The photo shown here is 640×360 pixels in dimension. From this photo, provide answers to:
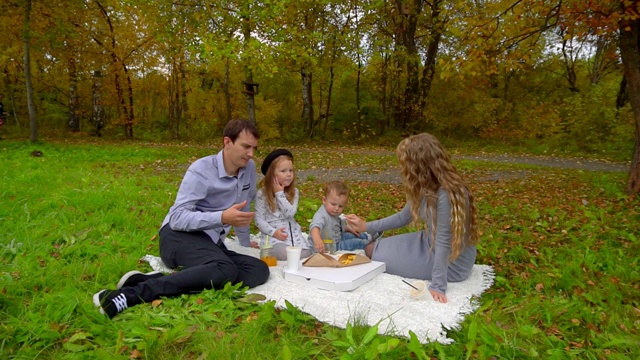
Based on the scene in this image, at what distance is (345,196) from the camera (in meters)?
3.87

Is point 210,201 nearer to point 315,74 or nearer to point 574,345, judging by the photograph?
point 574,345

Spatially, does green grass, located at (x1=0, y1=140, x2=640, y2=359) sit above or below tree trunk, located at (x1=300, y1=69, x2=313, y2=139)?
below

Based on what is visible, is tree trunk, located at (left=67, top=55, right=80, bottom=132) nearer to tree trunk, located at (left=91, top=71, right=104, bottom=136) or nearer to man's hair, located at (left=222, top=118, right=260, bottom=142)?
tree trunk, located at (left=91, top=71, right=104, bottom=136)

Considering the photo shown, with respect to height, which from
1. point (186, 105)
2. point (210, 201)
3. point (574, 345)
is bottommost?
point (574, 345)

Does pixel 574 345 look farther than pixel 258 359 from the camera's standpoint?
Yes

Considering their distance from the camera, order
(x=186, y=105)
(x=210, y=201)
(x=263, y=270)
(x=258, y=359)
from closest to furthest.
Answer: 1. (x=258, y=359)
2. (x=263, y=270)
3. (x=210, y=201)
4. (x=186, y=105)

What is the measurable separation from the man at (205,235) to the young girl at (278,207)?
0.19 meters

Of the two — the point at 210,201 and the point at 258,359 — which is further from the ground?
the point at 210,201

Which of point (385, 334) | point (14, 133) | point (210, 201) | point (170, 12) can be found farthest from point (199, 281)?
point (14, 133)

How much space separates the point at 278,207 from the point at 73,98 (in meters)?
19.3

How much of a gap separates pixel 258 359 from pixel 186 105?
20568mm

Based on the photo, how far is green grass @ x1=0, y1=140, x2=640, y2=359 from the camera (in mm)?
2205

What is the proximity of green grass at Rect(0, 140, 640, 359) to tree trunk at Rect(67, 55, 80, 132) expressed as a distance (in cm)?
1387

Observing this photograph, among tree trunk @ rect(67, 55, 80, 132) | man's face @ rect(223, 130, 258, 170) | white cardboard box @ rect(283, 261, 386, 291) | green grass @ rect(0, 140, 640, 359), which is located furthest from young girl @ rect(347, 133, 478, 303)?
tree trunk @ rect(67, 55, 80, 132)
